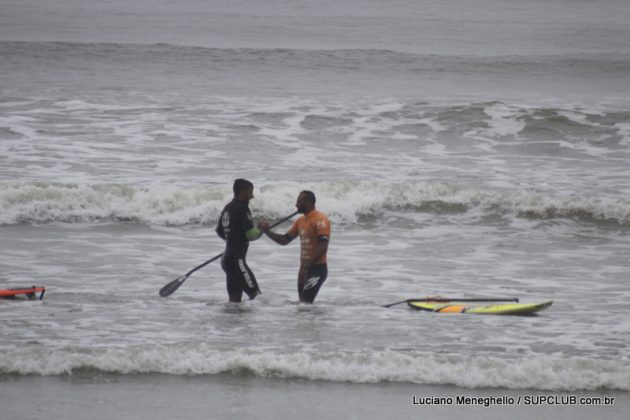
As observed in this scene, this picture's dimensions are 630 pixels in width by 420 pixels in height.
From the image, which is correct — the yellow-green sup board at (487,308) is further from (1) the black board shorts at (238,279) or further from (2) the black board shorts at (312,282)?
(1) the black board shorts at (238,279)

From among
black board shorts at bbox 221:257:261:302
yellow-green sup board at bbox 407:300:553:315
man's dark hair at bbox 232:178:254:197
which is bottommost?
yellow-green sup board at bbox 407:300:553:315

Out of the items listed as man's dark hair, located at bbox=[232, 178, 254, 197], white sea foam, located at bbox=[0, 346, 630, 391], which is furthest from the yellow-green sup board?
man's dark hair, located at bbox=[232, 178, 254, 197]

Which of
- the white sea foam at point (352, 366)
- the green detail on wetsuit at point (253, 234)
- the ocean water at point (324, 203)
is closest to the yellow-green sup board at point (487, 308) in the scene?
the ocean water at point (324, 203)

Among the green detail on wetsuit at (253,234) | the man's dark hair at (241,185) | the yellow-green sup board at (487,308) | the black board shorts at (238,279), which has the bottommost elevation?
the yellow-green sup board at (487,308)

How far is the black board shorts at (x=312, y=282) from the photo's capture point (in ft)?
34.1

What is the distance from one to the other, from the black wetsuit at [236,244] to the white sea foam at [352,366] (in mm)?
2159

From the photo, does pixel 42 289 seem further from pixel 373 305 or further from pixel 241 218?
pixel 373 305

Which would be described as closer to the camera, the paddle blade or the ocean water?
the ocean water

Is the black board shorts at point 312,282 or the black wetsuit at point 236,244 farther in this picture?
the black board shorts at point 312,282

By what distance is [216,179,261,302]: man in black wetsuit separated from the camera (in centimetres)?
1008

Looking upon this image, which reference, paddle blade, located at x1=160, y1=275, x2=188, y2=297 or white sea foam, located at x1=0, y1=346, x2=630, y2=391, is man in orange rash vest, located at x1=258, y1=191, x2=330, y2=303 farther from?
white sea foam, located at x1=0, y1=346, x2=630, y2=391

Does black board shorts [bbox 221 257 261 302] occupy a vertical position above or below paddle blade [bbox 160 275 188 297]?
above

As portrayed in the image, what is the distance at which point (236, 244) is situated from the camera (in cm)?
1023

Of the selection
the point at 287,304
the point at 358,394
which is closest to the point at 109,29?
the point at 287,304
